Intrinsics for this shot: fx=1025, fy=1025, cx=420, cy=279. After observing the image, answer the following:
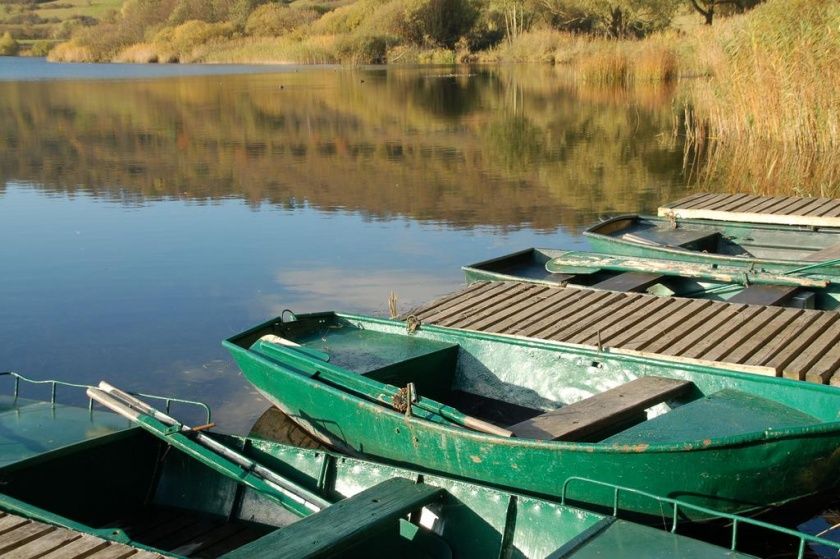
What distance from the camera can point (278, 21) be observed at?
6612 cm

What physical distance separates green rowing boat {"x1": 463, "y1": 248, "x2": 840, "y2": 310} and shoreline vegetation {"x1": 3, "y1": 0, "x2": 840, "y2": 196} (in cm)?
754

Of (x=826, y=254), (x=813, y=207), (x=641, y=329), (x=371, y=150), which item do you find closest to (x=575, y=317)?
(x=641, y=329)

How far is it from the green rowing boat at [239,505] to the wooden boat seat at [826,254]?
15.0ft

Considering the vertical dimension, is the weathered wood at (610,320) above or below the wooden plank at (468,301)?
above

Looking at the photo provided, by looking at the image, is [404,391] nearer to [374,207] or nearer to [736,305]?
[736,305]

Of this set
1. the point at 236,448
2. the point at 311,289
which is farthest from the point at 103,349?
the point at 236,448

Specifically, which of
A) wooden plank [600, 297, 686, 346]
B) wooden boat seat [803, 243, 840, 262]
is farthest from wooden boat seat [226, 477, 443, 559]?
wooden boat seat [803, 243, 840, 262]

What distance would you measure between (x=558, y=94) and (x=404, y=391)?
93.3 ft

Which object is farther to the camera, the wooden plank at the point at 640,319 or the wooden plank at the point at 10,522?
the wooden plank at the point at 640,319

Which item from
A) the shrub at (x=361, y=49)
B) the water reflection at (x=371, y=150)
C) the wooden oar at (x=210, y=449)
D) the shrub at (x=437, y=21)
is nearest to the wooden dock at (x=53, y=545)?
the wooden oar at (x=210, y=449)

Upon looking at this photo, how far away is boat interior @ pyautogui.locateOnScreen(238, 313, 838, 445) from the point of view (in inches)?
235

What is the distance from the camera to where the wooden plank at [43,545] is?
4.79 m

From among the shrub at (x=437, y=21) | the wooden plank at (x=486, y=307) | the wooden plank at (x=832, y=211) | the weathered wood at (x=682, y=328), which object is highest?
the shrub at (x=437, y=21)

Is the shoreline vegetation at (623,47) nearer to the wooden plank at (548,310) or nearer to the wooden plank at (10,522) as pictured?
the wooden plank at (548,310)
